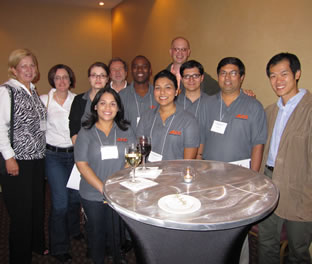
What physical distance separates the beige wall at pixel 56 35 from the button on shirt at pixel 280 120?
20.7ft

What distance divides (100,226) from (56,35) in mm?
6467

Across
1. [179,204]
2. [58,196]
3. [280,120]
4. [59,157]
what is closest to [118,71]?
[59,157]

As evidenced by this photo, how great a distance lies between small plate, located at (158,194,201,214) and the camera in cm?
115

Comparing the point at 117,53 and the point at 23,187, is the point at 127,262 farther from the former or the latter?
the point at 117,53

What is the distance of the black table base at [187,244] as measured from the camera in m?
1.31

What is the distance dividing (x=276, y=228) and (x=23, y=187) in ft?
7.21

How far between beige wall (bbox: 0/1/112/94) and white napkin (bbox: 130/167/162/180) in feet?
20.5

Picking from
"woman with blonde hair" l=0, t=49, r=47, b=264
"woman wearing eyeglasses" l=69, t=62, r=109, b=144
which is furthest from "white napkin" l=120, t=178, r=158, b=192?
"woman with blonde hair" l=0, t=49, r=47, b=264

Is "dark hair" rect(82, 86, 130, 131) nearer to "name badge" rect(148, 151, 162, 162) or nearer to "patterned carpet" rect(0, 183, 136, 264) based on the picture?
"name badge" rect(148, 151, 162, 162)

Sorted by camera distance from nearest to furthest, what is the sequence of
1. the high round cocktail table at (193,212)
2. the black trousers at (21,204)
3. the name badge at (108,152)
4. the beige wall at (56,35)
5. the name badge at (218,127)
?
the high round cocktail table at (193,212) < the name badge at (108,152) < the black trousers at (21,204) < the name badge at (218,127) < the beige wall at (56,35)

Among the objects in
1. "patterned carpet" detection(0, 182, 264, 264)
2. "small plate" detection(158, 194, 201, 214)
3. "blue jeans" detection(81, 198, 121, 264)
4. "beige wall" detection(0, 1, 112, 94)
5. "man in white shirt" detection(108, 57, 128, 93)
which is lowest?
"patterned carpet" detection(0, 182, 264, 264)

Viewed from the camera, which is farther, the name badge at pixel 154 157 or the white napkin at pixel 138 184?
the name badge at pixel 154 157

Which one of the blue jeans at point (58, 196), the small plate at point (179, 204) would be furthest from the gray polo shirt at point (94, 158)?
the small plate at point (179, 204)

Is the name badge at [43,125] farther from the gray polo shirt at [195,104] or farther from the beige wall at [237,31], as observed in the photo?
the beige wall at [237,31]
